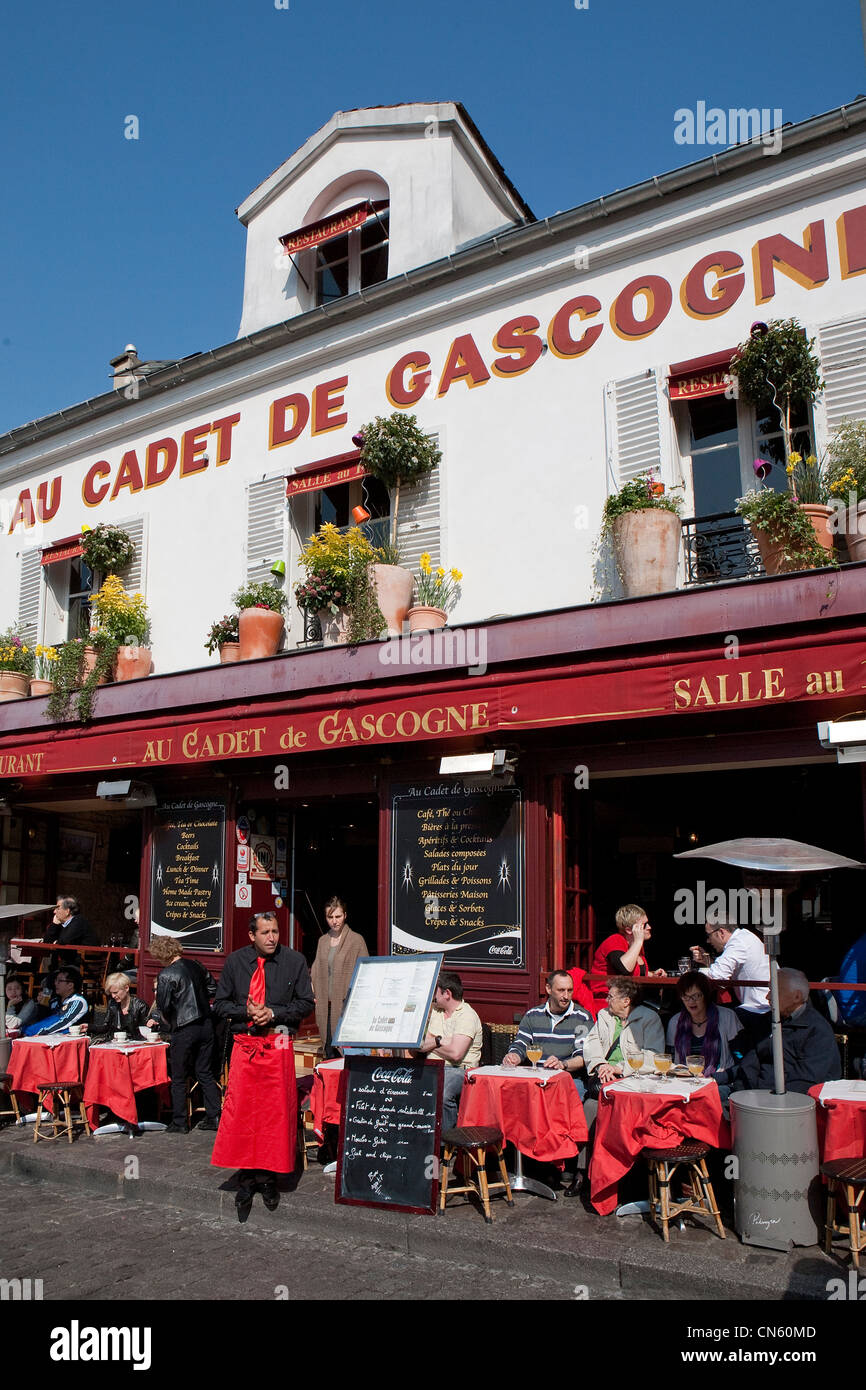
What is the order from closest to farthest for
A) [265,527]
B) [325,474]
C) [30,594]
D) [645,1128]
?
[645,1128], [325,474], [265,527], [30,594]

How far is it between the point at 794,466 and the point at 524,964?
439cm

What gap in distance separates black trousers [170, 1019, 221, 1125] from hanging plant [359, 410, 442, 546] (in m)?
4.76

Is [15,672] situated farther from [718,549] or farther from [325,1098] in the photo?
[718,549]

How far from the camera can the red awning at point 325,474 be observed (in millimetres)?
10500

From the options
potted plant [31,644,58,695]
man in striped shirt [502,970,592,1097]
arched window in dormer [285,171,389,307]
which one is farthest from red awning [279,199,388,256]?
man in striped shirt [502,970,592,1097]

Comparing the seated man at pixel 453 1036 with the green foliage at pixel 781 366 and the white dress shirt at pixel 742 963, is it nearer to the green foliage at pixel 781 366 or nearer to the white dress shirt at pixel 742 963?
the white dress shirt at pixel 742 963

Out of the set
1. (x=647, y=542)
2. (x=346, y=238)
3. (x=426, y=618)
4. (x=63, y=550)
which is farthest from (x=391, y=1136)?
(x=346, y=238)

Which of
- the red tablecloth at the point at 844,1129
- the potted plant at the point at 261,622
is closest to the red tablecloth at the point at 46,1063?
the potted plant at the point at 261,622

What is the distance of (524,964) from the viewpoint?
825 cm

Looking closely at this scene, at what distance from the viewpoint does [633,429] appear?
29.5 ft

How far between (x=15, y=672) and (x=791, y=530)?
29.7 ft

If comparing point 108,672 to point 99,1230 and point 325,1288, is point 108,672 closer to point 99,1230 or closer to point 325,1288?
point 99,1230

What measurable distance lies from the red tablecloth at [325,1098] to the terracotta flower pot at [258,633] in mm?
4420

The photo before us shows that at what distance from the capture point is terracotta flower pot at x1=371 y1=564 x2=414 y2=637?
9.63 metres
